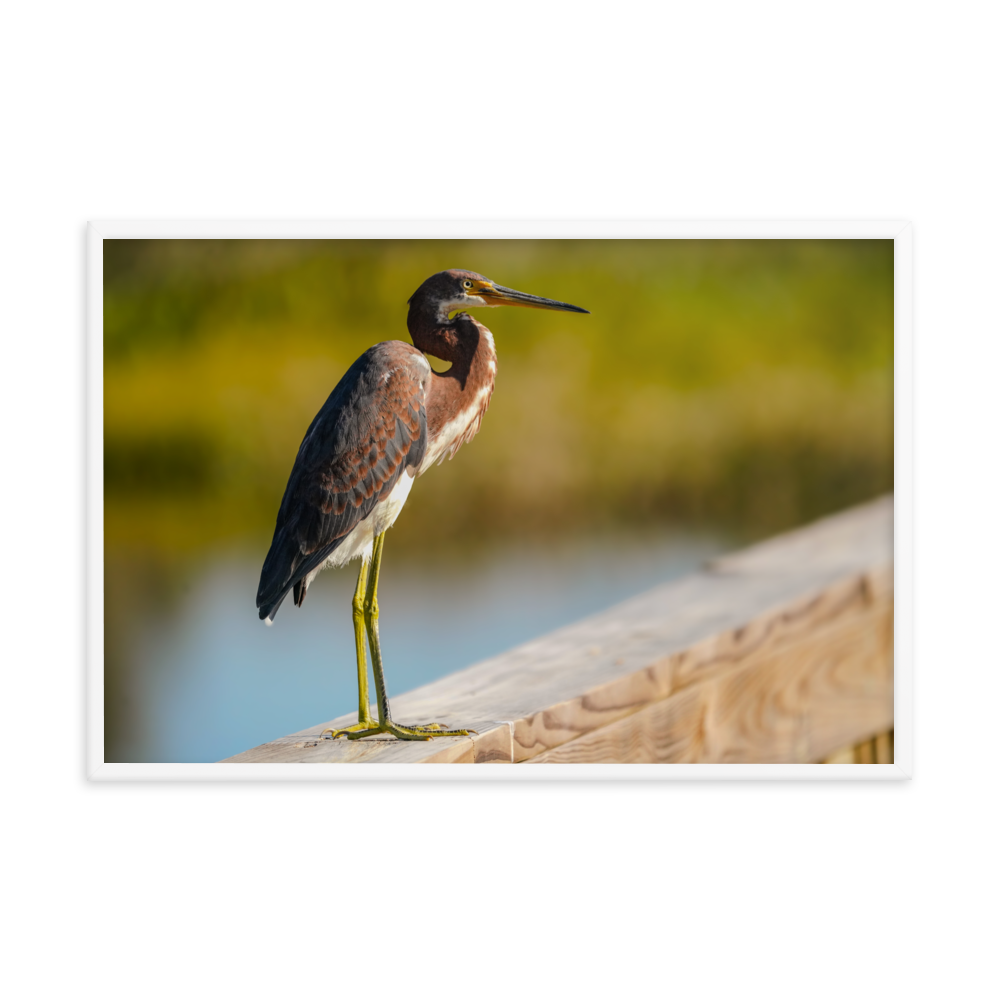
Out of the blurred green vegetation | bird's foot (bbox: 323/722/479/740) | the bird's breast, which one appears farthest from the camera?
the blurred green vegetation

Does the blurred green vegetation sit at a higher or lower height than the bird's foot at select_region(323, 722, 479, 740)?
higher

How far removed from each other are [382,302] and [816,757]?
4.57 feet

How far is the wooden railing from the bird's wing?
0.32 meters

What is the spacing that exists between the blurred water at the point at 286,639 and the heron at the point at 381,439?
1.50 ft

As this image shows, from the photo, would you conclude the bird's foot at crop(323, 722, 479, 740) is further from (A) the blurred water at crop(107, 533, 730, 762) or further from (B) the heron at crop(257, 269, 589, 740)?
(A) the blurred water at crop(107, 533, 730, 762)

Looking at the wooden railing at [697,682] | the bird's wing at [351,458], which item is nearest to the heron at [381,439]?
the bird's wing at [351,458]

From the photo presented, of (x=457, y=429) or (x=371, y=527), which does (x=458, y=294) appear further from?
(x=371, y=527)

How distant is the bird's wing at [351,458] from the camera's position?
6.17ft

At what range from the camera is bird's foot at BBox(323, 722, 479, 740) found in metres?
1.84

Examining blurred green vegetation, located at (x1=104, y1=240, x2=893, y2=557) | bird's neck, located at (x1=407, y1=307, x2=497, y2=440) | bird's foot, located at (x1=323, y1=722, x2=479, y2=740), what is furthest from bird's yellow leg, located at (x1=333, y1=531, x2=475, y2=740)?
blurred green vegetation, located at (x1=104, y1=240, x2=893, y2=557)

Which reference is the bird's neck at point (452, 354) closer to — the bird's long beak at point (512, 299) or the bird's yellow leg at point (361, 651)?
the bird's long beak at point (512, 299)

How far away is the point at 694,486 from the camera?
10.4 feet

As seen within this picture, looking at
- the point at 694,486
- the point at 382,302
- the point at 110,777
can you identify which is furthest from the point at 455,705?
the point at 694,486
